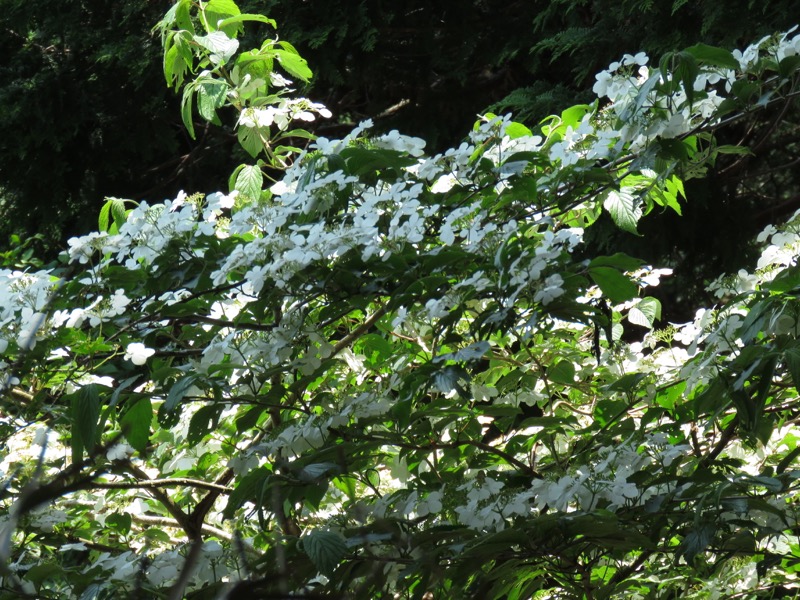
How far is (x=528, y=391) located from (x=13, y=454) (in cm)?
112

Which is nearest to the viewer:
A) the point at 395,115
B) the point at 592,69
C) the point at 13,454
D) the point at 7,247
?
the point at 13,454

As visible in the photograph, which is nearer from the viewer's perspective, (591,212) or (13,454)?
(591,212)

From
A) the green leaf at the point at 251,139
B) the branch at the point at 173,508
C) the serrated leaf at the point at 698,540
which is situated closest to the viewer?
the serrated leaf at the point at 698,540

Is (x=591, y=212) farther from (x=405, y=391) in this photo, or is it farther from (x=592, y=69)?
(x=592, y=69)

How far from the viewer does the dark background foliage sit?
3.48m

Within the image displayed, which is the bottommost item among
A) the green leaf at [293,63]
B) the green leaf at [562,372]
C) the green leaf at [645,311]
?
the green leaf at [645,311]

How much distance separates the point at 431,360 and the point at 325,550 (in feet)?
1.00

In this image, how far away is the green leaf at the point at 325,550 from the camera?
1.22 m

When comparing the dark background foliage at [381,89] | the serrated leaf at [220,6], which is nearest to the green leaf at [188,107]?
the serrated leaf at [220,6]

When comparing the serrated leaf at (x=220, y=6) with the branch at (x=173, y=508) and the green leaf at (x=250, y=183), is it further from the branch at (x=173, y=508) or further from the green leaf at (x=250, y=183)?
the branch at (x=173, y=508)

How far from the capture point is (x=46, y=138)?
4.41 m

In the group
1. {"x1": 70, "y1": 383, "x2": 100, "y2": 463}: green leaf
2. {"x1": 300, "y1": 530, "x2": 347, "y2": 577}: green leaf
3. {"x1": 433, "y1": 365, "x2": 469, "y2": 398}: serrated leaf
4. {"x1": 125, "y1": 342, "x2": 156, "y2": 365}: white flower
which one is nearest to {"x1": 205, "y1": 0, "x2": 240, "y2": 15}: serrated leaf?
{"x1": 125, "y1": 342, "x2": 156, "y2": 365}: white flower

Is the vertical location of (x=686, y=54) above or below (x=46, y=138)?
above

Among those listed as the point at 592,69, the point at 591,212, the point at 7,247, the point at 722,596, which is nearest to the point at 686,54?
the point at 591,212
